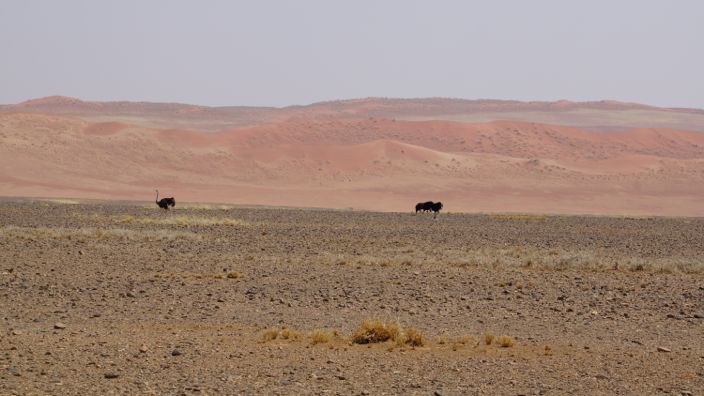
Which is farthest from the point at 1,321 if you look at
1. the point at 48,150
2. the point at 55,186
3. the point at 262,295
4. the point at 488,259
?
the point at 48,150

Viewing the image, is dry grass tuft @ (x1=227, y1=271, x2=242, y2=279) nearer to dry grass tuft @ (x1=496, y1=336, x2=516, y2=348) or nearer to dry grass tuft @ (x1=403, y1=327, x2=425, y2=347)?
dry grass tuft @ (x1=403, y1=327, x2=425, y2=347)

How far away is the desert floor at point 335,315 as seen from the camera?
1073cm

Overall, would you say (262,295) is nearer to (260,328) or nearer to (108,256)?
(260,328)

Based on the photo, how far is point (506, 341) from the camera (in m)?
12.7

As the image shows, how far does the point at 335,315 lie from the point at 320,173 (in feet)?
267

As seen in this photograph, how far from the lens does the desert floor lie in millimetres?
10727

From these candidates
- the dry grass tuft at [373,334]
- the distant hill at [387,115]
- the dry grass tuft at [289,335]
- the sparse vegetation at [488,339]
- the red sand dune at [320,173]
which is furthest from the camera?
the distant hill at [387,115]

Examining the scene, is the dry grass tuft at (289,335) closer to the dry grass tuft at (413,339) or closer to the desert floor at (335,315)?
the desert floor at (335,315)

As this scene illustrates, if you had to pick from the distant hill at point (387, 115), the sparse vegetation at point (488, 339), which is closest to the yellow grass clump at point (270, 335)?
the sparse vegetation at point (488, 339)

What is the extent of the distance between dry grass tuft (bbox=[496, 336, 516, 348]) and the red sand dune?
6226cm

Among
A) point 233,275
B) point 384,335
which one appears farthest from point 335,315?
point 233,275

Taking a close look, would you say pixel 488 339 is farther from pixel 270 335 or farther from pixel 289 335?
pixel 270 335

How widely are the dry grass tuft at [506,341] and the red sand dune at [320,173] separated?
62.3m

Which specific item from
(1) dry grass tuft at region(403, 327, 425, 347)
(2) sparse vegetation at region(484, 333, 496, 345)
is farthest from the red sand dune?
(1) dry grass tuft at region(403, 327, 425, 347)
